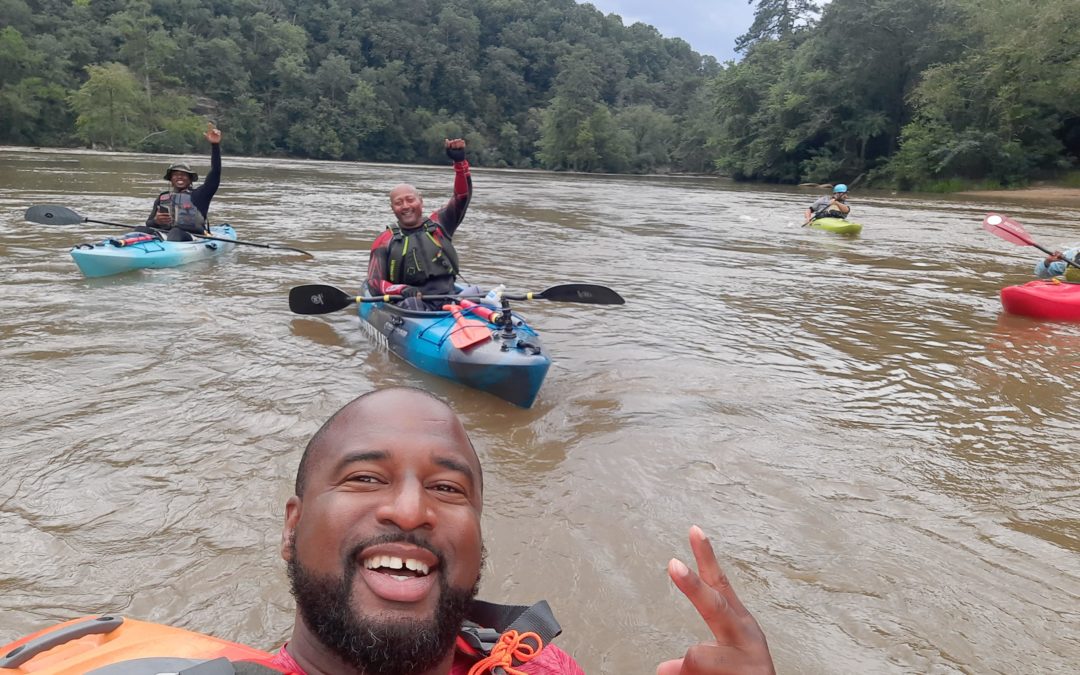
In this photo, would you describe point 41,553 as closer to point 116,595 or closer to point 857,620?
point 116,595

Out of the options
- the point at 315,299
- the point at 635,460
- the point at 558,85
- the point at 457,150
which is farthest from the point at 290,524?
the point at 558,85

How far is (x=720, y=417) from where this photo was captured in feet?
14.9

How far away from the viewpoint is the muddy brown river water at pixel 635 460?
2.59m

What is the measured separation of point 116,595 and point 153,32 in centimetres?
7387

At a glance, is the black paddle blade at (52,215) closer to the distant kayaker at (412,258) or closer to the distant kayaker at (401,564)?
the distant kayaker at (412,258)

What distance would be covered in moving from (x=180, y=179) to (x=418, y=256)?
4596mm

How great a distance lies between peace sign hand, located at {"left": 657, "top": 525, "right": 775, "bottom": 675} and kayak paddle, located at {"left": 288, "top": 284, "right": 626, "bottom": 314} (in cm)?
425

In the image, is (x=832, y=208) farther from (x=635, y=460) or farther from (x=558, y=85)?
(x=558, y=85)

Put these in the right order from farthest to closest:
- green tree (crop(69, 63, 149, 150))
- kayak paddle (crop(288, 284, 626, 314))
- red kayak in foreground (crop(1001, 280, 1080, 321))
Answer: green tree (crop(69, 63, 149, 150)) → red kayak in foreground (crop(1001, 280, 1080, 321)) → kayak paddle (crop(288, 284, 626, 314))

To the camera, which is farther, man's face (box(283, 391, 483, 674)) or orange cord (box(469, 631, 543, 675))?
orange cord (box(469, 631, 543, 675))

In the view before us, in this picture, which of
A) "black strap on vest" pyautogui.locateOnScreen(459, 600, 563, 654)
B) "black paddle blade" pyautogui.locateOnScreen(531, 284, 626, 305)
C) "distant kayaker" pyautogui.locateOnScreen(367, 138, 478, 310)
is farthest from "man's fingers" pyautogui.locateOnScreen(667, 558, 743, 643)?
"distant kayaker" pyautogui.locateOnScreen(367, 138, 478, 310)

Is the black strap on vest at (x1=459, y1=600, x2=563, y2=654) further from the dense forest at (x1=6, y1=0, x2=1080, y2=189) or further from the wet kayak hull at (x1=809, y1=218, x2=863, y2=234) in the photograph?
the dense forest at (x1=6, y1=0, x2=1080, y2=189)

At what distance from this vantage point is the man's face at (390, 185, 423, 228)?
560 centimetres

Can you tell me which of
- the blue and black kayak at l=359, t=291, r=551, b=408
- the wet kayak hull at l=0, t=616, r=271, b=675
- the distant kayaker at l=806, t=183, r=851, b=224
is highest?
the distant kayaker at l=806, t=183, r=851, b=224
